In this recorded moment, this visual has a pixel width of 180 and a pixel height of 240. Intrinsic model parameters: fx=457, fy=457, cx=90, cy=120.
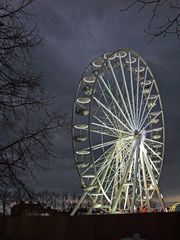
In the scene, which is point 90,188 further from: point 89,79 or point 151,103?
point 151,103

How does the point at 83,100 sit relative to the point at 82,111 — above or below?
above

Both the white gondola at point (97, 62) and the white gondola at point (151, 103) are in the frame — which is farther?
the white gondola at point (151, 103)

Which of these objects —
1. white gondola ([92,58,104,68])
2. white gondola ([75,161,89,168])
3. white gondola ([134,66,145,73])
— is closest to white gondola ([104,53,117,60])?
white gondola ([92,58,104,68])

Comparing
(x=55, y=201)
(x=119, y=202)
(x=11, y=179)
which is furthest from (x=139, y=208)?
(x=55, y=201)

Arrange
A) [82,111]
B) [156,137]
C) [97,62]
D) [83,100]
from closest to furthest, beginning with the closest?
[82,111], [83,100], [97,62], [156,137]

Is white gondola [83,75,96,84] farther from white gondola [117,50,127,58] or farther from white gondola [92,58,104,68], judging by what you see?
white gondola [117,50,127,58]

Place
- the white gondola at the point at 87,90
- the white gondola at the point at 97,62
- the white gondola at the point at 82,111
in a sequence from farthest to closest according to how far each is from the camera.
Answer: the white gondola at the point at 97,62 < the white gondola at the point at 87,90 < the white gondola at the point at 82,111

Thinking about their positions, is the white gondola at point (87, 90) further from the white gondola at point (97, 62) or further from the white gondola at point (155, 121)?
the white gondola at point (155, 121)

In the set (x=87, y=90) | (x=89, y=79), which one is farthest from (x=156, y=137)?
(x=89, y=79)

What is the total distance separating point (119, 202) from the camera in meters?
→ 34.5

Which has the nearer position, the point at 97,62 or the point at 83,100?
the point at 83,100

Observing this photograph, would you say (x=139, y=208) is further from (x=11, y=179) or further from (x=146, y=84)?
(x=11, y=179)

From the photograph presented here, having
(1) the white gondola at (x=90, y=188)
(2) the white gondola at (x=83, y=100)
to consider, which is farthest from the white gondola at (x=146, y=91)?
(1) the white gondola at (x=90, y=188)

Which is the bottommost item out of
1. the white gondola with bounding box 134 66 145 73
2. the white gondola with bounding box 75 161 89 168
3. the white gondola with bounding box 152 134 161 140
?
the white gondola with bounding box 75 161 89 168
